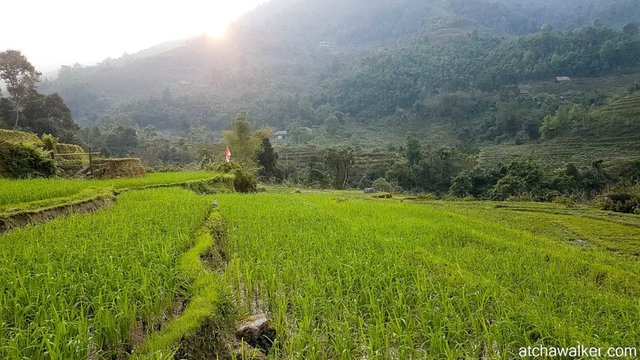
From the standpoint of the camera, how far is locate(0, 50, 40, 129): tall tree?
3550 cm

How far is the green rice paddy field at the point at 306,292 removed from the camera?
3.32 metres

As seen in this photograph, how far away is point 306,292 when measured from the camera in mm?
4379

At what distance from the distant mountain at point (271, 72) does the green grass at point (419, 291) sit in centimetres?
10025

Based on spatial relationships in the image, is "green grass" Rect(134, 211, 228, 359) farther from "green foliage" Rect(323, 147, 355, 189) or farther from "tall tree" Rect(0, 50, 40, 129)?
"tall tree" Rect(0, 50, 40, 129)

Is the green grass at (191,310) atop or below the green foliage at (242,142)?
atop

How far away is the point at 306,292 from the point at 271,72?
525 feet

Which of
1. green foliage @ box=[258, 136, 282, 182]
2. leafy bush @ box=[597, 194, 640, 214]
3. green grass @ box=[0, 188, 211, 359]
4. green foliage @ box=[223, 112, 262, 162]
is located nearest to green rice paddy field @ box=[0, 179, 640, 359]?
green grass @ box=[0, 188, 211, 359]

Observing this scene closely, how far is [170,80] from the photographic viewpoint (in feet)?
503

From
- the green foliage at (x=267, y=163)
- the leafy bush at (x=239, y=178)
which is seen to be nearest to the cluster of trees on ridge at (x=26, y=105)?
the green foliage at (x=267, y=163)

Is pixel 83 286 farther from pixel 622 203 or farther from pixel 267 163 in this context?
pixel 267 163

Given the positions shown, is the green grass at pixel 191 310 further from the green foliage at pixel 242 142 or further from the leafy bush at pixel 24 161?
the green foliage at pixel 242 142

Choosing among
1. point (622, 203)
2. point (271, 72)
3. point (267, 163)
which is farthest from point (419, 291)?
point (271, 72)

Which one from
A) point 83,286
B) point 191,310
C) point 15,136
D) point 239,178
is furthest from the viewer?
point 239,178

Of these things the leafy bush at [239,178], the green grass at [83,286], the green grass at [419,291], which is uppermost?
the green grass at [83,286]
